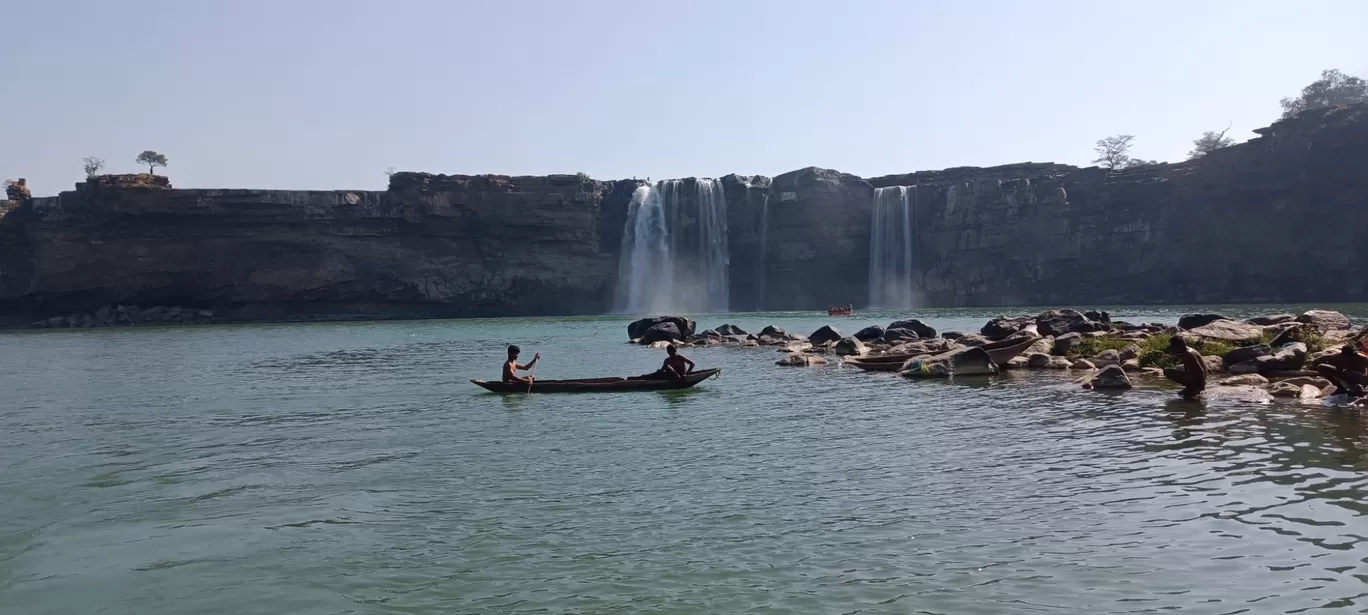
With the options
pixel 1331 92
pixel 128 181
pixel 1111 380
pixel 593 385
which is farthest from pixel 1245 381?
pixel 1331 92

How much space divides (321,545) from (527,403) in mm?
10512

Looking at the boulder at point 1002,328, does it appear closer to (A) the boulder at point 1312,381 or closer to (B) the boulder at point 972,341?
(B) the boulder at point 972,341

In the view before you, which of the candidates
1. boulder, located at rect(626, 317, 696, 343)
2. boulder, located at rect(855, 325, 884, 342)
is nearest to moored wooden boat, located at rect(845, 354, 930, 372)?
boulder, located at rect(855, 325, 884, 342)

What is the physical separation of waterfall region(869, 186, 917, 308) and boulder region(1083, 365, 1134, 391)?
55578 mm

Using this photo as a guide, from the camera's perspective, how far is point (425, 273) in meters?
72.9

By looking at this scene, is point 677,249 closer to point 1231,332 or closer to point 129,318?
point 129,318

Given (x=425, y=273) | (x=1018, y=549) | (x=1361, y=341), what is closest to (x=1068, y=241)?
→ (x=425, y=273)

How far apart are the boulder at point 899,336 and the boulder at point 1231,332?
9.36 m

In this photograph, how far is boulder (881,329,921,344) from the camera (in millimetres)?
30109

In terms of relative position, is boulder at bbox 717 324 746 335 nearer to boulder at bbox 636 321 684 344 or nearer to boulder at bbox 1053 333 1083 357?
boulder at bbox 636 321 684 344

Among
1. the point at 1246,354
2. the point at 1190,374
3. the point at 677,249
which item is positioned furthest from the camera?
the point at 677,249

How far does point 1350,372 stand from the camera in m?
14.1

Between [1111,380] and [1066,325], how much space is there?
10.00 metres

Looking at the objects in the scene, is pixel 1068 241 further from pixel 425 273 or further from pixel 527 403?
pixel 527 403
